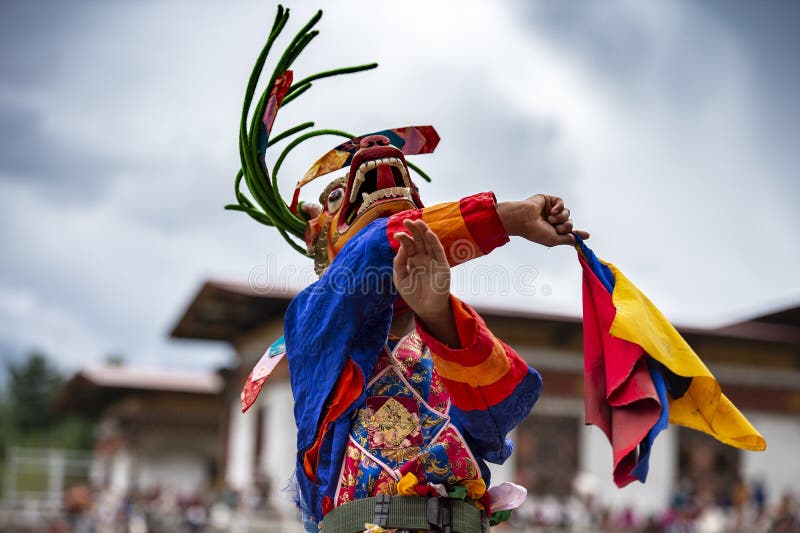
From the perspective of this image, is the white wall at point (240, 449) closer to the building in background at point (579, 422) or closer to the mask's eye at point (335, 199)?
the building in background at point (579, 422)

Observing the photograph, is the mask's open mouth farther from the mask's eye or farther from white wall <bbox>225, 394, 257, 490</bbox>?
white wall <bbox>225, 394, 257, 490</bbox>

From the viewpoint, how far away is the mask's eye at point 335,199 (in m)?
2.69

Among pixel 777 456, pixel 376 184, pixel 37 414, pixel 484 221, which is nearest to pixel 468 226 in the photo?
pixel 484 221

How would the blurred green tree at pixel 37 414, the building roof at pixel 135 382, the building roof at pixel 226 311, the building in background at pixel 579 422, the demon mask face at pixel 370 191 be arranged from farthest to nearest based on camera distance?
the blurred green tree at pixel 37 414 → the building roof at pixel 135 382 → the building in background at pixel 579 422 → the building roof at pixel 226 311 → the demon mask face at pixel 370 191

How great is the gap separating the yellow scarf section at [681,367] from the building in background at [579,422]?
40.1 ft

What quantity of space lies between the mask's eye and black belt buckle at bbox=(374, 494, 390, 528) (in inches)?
30.9

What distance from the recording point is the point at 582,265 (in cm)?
247

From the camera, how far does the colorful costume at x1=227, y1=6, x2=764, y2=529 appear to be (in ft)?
7.33

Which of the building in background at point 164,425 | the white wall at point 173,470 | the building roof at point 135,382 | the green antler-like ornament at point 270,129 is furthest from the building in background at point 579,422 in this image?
the green antler-like ornament at point 270,129

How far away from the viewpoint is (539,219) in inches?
87.6

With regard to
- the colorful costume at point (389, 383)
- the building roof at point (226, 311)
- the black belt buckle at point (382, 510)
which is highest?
the building roof at point (226, 311)

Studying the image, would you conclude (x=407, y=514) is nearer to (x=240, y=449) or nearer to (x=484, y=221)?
(x=484, y=221)

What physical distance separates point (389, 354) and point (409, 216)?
0.41 meters

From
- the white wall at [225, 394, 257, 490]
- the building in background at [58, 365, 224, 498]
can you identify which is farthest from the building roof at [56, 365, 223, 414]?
the white wall at [225, 394, 257, 490]
